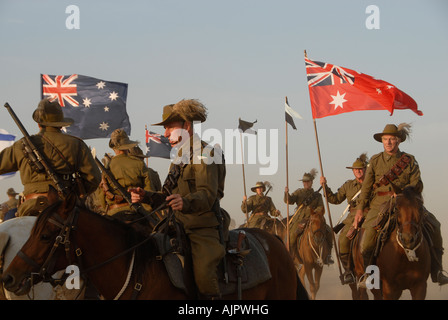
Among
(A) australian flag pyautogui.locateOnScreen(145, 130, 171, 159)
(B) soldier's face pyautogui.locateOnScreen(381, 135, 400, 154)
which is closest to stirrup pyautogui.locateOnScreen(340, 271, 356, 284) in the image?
(B) soldier's face pyautogui.locateOnScreen(381, 135, 400, 154)

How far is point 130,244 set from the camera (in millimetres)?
7535

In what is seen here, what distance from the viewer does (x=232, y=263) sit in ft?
26.9

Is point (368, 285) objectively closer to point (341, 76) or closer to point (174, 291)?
point (341, 76)

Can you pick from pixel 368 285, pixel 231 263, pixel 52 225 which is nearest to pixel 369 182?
pixel 368 285

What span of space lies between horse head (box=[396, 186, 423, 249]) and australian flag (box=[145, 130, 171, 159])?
11822 millimetres

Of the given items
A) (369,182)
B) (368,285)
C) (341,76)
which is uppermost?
(341,76)

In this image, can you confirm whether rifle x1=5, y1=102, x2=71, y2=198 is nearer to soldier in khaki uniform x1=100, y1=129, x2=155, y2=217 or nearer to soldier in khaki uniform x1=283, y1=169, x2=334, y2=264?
soldier in khaki uniform x1=100, y1=129, x2=155, y2=217

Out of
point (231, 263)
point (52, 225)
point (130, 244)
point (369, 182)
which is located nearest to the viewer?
point (52, 225)

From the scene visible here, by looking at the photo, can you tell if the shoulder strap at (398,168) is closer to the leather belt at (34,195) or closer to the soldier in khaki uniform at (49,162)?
the soldier in khaki uniform at (49,162)

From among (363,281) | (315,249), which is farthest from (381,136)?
(315,249)

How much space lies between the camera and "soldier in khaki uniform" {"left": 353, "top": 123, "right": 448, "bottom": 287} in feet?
43.6

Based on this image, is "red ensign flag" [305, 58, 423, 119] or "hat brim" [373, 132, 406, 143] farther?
"red ensign flag" [305, 58, 423, 119]

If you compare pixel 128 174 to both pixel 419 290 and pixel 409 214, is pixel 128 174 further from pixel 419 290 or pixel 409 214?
pixel 419 290
